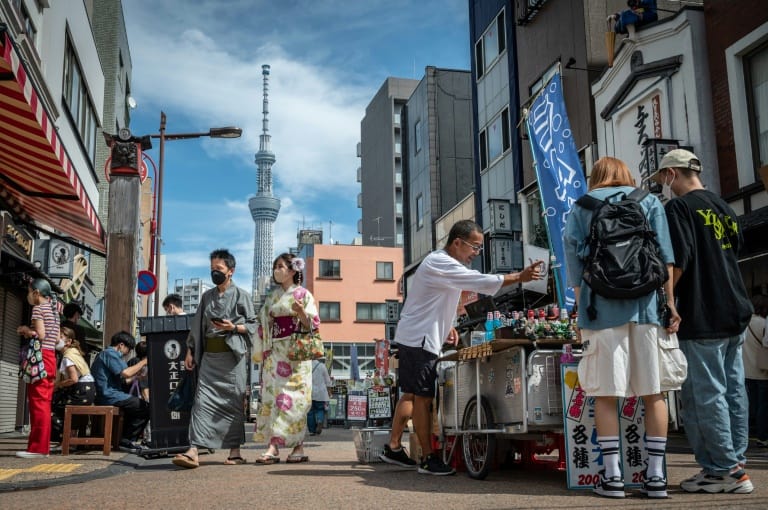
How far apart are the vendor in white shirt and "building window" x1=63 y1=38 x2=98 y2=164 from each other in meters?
13.2

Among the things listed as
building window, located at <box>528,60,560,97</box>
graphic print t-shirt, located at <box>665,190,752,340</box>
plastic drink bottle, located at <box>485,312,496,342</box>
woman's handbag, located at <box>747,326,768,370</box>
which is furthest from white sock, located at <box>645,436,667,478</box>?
building window, located at <box>528,60,560,97</box>

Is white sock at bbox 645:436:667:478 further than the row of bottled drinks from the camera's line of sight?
No

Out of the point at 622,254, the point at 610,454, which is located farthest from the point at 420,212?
the point at 610,454

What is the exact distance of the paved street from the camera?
4.29 m

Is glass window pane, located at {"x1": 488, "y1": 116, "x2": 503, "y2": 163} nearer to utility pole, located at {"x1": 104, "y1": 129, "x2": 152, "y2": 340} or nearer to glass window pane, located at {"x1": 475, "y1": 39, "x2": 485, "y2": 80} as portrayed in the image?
glass window pane, located at {"x1": 475, "y1": 39, "x2": 485, "y2": 80}

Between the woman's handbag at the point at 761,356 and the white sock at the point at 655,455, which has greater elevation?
the woman's handbag at the point at 761,356

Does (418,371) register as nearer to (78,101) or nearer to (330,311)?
(78,101)

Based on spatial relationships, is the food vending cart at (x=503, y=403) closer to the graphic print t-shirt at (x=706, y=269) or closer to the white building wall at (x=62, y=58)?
the graphic print t-shirt at (x=706, y=269)

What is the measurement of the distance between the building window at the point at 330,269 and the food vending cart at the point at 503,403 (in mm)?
58782

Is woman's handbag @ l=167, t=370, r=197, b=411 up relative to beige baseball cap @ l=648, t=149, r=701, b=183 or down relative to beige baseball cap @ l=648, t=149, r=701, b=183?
down

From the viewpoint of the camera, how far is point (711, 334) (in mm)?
4719

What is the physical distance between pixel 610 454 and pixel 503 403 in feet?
4.31

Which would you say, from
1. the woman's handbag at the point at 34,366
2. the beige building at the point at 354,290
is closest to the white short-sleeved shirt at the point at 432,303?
the woman's handbag at the point at 34,366

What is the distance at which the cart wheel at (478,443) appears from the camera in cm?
566
